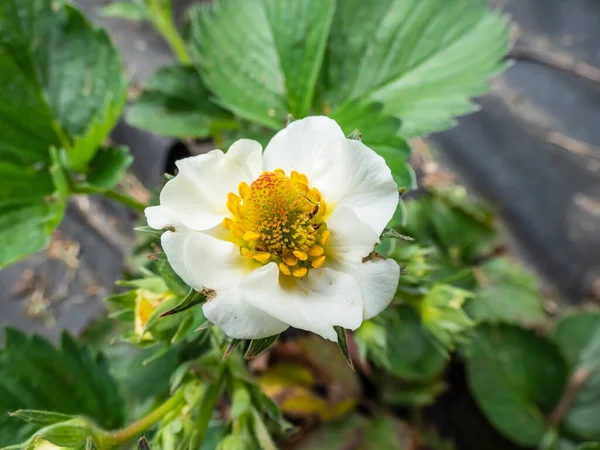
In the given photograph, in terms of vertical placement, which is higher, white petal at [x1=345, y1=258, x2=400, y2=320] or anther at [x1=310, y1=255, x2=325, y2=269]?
white petal at [x1=345, y1=258, x2=400, y2=320]

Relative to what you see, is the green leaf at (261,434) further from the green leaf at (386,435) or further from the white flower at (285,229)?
the green leaf at (386,435)

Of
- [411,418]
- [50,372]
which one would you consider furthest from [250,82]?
[411,418]

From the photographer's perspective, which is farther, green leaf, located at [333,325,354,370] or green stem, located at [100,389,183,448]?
green stem, located at [100,389,183,448]

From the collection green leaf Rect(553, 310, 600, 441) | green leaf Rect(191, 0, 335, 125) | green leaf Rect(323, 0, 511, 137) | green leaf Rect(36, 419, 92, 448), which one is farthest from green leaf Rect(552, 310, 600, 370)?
green leaf Rect(36, 419, 92, 448)

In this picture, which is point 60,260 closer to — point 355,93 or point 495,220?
point 355,93

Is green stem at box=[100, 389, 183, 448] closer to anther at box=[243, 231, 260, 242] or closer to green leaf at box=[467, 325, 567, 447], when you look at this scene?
anther at box=[243, 231, 260, 242]

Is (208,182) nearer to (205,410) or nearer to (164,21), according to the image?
(205,410)
